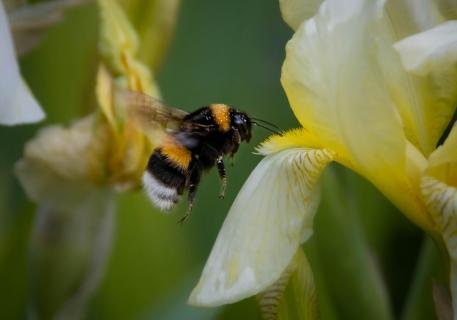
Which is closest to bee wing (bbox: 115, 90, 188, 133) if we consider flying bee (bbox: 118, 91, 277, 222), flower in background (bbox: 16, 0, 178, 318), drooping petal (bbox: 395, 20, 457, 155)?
flying bee (bbox: 118, 91, 277, 222)

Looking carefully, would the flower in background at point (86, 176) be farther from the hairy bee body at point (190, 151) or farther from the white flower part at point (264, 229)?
the white flower part at point (264, 229)

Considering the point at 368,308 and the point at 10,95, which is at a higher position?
the point at 10,95

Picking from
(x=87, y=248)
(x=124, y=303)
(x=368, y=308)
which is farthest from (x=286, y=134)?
(x=124, y=303)

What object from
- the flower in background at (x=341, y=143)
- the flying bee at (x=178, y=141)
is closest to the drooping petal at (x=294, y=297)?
the flower in background at (x=341, y=143)

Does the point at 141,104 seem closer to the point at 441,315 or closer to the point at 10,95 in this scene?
the point at 10,95

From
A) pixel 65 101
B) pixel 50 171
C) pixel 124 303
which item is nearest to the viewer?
pixel 50 171

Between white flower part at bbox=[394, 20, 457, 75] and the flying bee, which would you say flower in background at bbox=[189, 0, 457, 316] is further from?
the flying bee
